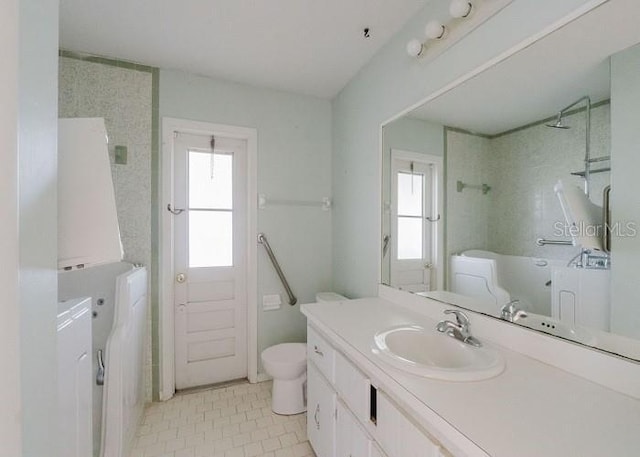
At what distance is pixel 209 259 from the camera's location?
2293 mm

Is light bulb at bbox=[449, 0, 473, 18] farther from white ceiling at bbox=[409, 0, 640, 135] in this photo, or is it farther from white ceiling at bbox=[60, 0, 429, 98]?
white ceiling at bbox=[60, 0, 429, 98]

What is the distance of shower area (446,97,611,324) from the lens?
2.93 ft

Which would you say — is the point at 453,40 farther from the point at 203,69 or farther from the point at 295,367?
the point at 295,367

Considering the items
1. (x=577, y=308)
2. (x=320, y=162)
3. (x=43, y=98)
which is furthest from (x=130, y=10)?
(x=577, y=308)

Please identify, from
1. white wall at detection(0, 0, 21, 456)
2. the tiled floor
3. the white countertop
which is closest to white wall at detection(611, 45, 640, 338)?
the white countertop

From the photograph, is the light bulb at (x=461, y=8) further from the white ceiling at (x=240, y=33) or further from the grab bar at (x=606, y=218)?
the grab bar at (x=606, y=218)

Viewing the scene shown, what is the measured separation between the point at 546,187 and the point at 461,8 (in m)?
0.81

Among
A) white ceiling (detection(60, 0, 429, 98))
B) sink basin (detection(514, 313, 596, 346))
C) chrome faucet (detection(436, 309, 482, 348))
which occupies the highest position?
white ceiling (detection(60, 0, 429, 98))

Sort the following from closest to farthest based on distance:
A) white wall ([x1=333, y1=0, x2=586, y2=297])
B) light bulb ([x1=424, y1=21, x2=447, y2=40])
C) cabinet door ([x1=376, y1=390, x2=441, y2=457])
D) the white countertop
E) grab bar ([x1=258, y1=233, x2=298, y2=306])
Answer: the white countertop, cabinet door ([x1=376, y1=390, x2=441, y2=457]), white wall ([x1=333, y1=0, x2=586, y2=297]), light bulb ([x1=424, y1=21, x2=447, y2=40]), grab bar ([x1=258, y1=233, x2=298, y2=306])

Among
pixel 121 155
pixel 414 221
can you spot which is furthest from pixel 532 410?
pixel 121 155

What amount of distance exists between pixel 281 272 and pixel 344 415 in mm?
1361

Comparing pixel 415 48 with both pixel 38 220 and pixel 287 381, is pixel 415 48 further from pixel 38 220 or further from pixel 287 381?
pixel 287 381

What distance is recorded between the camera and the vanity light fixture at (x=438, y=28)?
1.15 m

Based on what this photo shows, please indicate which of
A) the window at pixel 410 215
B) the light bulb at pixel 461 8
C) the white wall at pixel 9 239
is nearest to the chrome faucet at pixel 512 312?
the window at pixel 410 215
